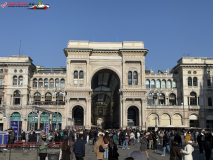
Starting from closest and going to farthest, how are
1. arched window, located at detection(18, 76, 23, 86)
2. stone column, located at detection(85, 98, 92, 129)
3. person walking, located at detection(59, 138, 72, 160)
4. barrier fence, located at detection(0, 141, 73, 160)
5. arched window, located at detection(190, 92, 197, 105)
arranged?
person walking, located at detection(59, 138, 72, 160) → barrier fence, located at detection(0, 141, 73, 160) → stone column, located at detection(85, 98, 92, 129) → arched window, located at detection(18, 76, 23, 86) → arched window, located at detection(190, 92, 197, 105)

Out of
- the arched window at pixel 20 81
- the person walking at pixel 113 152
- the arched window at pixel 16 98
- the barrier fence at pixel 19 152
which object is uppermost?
the arched window at pixel 20 81

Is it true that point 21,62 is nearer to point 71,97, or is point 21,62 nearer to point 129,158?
point 71,97

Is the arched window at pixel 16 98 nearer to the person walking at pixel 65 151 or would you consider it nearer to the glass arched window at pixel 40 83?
the glass arched window at pixel 40 83

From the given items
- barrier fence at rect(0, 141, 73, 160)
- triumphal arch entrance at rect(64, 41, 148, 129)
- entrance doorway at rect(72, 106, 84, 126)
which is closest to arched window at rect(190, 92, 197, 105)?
triumphal arch entrance at rect(64, 41, 148, 129)

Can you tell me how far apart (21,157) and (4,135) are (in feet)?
26.0

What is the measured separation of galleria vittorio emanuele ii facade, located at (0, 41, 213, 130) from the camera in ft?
217

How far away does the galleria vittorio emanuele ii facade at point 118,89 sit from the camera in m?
66.0

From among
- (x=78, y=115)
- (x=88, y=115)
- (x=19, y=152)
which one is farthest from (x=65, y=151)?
(x=78, y=115)

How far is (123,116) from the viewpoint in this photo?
64.6 metres

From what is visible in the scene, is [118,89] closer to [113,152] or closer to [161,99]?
[161,99]

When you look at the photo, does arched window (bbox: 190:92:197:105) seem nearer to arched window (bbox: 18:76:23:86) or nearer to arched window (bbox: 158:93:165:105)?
arched window (bbox: 158:93:165:105)

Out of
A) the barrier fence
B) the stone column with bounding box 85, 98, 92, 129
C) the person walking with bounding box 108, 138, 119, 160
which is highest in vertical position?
the stone column with bounding box 85, 98, 92, 129

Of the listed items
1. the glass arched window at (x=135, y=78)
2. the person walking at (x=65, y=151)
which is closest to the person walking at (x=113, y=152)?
the person walking at (x=65, y=151)

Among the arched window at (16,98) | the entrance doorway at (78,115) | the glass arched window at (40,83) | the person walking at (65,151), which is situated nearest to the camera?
the person walking at (65,151)
